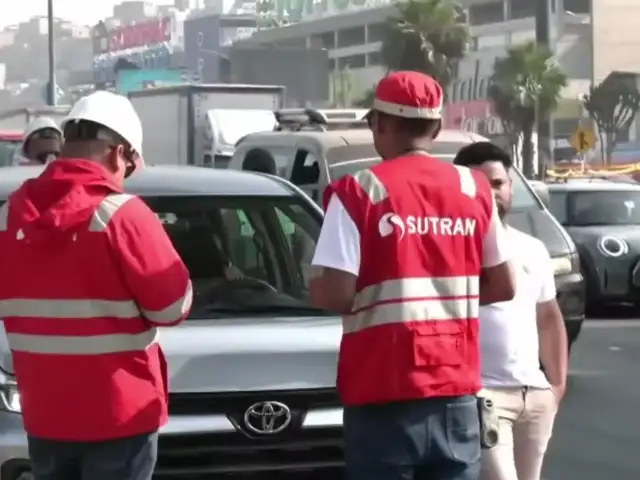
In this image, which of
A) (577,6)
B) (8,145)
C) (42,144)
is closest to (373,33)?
(577,6)

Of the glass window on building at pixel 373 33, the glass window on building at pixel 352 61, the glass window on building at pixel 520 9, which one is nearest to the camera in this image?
the glass window on building at pixel 520 9

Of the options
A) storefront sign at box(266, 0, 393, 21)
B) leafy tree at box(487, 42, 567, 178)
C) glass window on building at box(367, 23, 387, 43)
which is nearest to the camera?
leafy tree at box(487, 42, 567, 178)

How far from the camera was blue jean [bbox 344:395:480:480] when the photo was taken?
154 inches

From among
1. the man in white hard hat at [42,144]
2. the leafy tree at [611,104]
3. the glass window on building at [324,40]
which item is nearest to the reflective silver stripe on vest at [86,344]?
the man in white hard hat at [42,144]

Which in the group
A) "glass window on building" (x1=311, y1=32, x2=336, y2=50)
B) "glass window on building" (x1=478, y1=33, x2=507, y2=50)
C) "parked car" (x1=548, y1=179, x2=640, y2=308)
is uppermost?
"glass window on building" (x1=311, y1=32, x2=336, y2=50)

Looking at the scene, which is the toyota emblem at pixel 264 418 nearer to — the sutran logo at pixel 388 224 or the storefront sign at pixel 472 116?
the sutran logo at pixel 388 224

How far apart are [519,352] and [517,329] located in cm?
8

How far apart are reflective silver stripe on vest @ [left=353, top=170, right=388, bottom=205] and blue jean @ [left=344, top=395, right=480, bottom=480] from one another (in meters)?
0.50

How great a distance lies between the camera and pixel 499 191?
16.7 ft

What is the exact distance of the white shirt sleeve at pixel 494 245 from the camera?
418 centimetres

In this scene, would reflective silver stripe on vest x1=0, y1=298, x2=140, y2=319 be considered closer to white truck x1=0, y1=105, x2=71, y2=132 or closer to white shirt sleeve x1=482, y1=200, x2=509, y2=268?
white shirt sleeve x1=482, y1=200, x2=509, y2=268

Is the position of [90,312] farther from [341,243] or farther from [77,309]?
[341,243]

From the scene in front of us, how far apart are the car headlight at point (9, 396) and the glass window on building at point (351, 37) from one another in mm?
100585

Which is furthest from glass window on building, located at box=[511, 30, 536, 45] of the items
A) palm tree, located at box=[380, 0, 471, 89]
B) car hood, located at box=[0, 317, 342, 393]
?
car hood, located at box=[0, 317, 342, 393]
